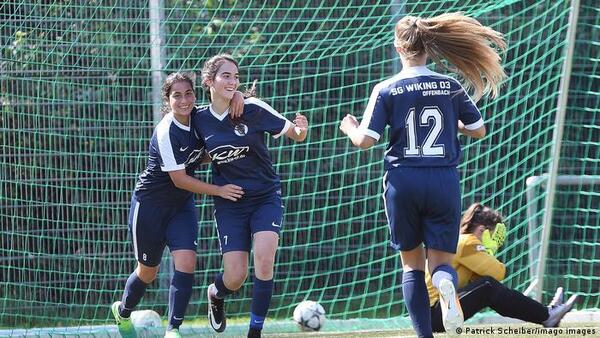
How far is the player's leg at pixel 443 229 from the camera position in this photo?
5035 mm

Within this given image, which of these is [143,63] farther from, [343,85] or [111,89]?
[343,85]

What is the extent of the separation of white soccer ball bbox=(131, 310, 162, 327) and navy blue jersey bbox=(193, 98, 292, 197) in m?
1.60

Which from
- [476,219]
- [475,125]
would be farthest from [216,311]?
[475,125]

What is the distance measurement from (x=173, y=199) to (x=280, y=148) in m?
2.40

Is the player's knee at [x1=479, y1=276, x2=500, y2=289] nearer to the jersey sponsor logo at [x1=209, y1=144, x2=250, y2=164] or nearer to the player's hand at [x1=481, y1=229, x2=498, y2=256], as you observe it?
the player's hand at [x1=481, y1=229, x2=498, y2=256]

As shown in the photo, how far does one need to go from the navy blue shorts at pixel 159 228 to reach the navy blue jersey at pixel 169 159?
2.0 inches

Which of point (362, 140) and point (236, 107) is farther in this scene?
point (236, 107)

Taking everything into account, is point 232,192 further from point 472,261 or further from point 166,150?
point 472,261

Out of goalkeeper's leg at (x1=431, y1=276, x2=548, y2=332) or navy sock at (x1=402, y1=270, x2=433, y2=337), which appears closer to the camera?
navy sock at (x1=402, y1=270, x2=433, y2=337)

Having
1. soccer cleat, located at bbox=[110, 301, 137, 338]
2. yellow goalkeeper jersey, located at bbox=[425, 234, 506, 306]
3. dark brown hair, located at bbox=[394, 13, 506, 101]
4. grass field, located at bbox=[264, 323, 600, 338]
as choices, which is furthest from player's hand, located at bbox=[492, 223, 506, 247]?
soccer cleat, located at bbox=[110, 301, 137, 338]

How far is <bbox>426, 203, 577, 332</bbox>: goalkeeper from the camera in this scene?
6.17 meters

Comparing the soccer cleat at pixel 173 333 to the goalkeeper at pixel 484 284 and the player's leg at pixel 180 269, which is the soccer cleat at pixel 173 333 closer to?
the player's leg at pixel 180 269

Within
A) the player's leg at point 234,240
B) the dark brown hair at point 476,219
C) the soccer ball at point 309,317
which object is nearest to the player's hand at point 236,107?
the player's leg at point 234,240

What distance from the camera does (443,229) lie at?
515 cm
